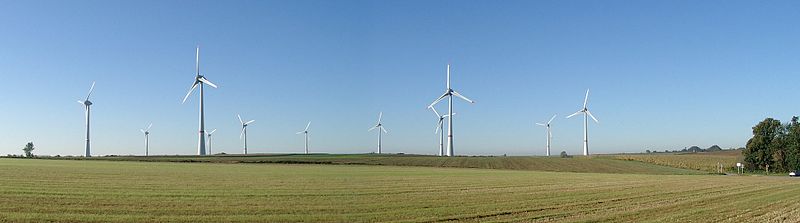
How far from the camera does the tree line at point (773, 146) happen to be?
303 ft

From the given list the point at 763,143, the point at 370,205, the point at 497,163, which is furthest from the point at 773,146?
the point at 370,205

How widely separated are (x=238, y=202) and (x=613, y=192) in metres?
18.7

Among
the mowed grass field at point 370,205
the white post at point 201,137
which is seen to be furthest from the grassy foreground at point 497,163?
the mowed grass field at point 370,205

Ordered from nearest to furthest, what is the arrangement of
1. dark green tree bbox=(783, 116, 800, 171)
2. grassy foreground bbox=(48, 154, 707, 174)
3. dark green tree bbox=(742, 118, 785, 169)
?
grassy foreground bbox=(48, 154, 707, 174) → dark green tree bbox=(783, 116, 800, 171) → dark green tree bbox=(742, 118, 785, 169)

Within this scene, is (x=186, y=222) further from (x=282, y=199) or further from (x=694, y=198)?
(x=694, y=198)

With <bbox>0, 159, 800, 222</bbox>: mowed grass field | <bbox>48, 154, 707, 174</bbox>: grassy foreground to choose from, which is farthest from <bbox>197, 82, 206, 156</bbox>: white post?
<bbox>0, 159, 800, 222</bbox>: mowed grass field

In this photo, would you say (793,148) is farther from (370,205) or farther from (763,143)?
(370,205)

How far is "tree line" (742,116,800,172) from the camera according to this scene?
9238 centimetres

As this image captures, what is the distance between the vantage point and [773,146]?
9406 centimetres

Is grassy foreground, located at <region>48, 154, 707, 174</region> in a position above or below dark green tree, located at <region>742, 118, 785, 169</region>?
below

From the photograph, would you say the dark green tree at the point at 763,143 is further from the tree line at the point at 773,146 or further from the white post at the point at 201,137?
the white post at the point at 201,137

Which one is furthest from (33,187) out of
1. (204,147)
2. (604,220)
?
(204,147)

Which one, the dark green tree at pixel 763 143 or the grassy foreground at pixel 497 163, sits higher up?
the dark green tree at pixel 763 143

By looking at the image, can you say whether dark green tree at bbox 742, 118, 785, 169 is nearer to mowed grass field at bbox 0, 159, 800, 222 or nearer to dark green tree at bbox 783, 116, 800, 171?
dark green tree at bbox 783, 116, 800, 171
